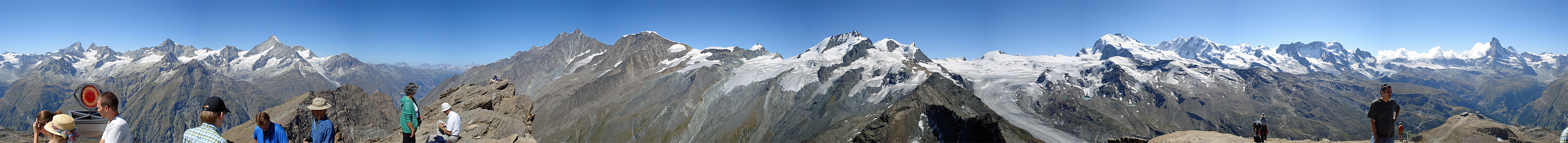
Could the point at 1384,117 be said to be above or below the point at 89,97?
below

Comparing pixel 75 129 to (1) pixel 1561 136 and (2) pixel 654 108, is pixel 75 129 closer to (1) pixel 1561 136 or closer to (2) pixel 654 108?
(1) pixel 1561 136

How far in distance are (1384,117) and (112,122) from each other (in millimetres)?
23663

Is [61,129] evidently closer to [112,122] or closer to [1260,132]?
[112,122]

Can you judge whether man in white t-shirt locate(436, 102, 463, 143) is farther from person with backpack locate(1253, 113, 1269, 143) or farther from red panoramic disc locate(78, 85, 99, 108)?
person with backpack locate(1253, 113, 1269, 143)

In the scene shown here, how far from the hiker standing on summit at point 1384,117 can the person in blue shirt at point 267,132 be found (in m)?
21.2

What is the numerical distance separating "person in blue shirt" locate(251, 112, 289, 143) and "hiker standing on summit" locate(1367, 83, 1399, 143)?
69.7 feet

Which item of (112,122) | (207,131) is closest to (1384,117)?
(207,131)

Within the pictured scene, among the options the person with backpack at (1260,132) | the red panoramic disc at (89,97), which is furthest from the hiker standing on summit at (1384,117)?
the red panoramic disc at (89,97)

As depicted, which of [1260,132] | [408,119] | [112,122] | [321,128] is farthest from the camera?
[1260,132]

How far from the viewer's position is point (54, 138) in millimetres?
8961

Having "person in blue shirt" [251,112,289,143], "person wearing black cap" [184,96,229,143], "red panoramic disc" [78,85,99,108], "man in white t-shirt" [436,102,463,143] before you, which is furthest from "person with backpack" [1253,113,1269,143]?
"red panoramic disc" [78,85,99,108]

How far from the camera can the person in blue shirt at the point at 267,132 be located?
970cm

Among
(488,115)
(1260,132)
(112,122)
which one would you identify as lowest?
(1260,132)

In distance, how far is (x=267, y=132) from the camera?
33.3ft
